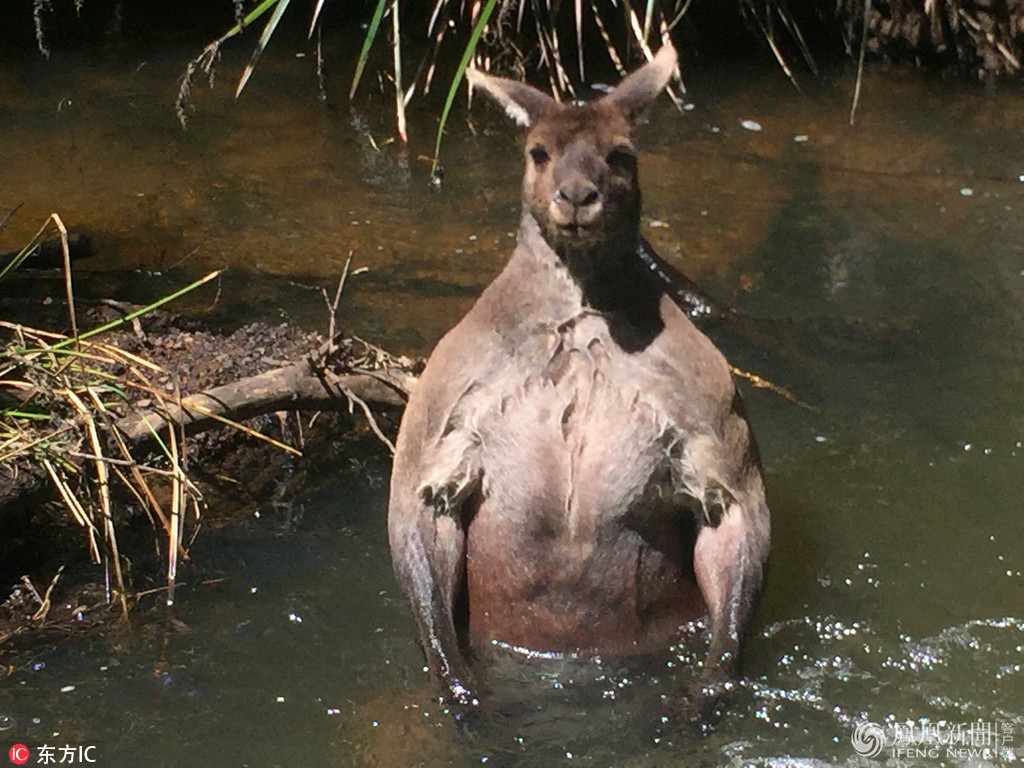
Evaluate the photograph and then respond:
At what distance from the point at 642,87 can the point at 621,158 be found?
0.23 m

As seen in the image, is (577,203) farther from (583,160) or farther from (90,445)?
(90,445)

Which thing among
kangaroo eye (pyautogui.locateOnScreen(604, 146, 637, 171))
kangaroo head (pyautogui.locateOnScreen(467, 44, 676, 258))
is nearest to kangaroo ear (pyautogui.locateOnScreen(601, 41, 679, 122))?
kangaroo head (pyautogui.locateOnScreen(467, 44, 676, 258))

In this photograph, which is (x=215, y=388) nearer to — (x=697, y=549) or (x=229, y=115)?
(x=697, y=549)

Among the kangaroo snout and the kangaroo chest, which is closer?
the kangaroo snout

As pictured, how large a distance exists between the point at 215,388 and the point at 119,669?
0.94 meters

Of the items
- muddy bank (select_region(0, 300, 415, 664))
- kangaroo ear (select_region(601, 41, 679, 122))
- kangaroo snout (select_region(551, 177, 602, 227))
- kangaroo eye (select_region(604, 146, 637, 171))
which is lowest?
muddy bank (select_region(0, 300, 415, 664))

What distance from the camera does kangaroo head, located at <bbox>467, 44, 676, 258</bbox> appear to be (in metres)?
3.13

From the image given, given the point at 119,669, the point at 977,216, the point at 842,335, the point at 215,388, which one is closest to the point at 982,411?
the point at 842,335

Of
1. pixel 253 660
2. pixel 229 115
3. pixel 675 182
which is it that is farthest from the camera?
pixel 229 115

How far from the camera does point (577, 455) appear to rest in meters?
3.38

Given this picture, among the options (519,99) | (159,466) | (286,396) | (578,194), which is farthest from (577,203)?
(159,466)

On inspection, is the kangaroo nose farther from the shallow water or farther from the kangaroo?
the shallow water

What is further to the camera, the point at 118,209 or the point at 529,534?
the point at 118,209

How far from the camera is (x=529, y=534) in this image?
3439 mm
